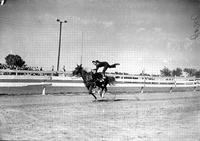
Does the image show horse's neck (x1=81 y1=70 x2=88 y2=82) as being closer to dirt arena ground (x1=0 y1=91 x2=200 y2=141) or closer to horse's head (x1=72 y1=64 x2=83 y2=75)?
horse's head (x1=72 y1=64 x2=83 y2=75)

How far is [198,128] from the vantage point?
706 cm

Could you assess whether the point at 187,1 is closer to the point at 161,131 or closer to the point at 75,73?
the point at 161,131

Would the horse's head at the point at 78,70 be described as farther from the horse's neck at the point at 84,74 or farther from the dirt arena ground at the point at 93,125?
the dirt arena ground at the point at 93,125

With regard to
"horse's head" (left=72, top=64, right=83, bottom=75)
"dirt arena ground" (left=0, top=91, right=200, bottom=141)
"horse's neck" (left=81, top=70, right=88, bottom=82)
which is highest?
"horse's head" (left=72, top=64, right=83, bottom=75)

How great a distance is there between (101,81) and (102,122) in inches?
243

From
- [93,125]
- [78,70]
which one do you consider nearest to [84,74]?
[78,70]

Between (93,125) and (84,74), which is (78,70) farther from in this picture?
(93,125)

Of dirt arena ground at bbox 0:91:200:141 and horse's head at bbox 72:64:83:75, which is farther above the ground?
horse's head at bbox 72:64:83:75

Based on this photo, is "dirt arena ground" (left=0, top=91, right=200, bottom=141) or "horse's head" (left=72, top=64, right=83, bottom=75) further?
"horse's head" (left=72, top=64, right=83, bottom=75)

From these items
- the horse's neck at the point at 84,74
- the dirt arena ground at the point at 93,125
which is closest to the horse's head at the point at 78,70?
the horse's neck at the point at 84,74

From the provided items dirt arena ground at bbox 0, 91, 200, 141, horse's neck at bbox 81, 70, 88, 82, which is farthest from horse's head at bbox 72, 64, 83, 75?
dirt arena ground at bbox 0, 91, 200, 141

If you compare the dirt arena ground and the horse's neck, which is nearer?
the dirt arena ground

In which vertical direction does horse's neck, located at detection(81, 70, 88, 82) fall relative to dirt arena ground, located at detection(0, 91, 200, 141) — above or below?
above

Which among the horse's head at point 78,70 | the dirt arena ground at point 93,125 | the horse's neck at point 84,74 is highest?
the horse's head at point 78,70
